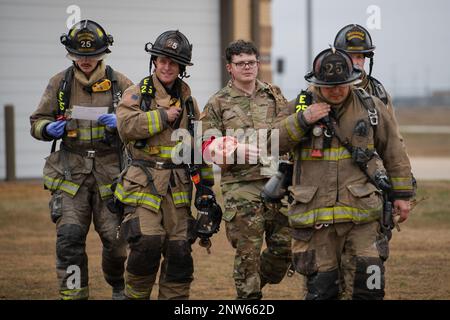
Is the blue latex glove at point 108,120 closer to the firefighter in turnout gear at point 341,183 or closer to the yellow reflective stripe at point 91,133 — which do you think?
the yellow reflective stripe at point 91,133

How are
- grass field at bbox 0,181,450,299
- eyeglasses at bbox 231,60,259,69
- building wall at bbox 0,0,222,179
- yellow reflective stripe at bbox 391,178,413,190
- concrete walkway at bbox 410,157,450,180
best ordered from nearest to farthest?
yellow reflective stripe at bbox 391,178,413,190 < eyeglasses at bbox 231,60,259,69 < grass field at bbox 0,181,450,299 < building wall at bbox 0,0,222,179 < concrete walkway at bbox 410,157,450,180

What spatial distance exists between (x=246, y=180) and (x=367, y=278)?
70.1 inches

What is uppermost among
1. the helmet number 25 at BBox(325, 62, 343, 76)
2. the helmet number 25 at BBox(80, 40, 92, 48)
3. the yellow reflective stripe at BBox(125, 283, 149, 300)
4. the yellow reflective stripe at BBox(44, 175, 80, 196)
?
Answer: the helmet number 25 at BBox(80, 40, 92, 48)

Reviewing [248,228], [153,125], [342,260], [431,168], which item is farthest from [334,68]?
[431,168]

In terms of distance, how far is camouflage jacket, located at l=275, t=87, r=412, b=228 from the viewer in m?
6.88

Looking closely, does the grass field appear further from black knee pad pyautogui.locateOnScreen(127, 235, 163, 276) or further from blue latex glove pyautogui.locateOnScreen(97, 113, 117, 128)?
blue latex glove pyautogui.locateOnScreen(97, 113, 117, 128)

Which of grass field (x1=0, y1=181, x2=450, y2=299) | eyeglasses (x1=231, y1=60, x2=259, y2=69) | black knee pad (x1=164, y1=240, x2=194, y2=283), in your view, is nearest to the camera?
black knee pad (x1=164, y1=240, x2=194, y2=283)

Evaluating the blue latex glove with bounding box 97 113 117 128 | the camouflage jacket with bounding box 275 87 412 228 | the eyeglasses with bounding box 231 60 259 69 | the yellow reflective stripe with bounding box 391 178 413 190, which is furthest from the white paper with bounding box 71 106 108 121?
the yellow reflective stripe with bounding box 391 178 413 190

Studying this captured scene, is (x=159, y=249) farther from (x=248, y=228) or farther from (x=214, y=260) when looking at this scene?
(x=214, y=260)

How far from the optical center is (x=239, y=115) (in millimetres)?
8281

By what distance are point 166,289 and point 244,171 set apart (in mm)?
1206

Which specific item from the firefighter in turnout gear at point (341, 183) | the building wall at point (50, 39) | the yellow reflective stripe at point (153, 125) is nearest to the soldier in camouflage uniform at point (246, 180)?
the yellow reflective stripe at point (153, 125)

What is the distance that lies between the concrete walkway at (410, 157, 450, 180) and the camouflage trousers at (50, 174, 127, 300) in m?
12.4

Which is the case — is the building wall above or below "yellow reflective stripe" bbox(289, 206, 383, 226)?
above
